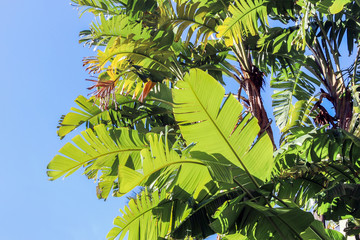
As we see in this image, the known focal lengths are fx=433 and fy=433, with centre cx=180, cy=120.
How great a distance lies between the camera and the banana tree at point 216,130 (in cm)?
400

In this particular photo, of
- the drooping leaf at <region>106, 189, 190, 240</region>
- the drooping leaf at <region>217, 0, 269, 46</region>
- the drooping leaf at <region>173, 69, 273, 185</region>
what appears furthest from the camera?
the drooping leaf at <region>217, 0, 269, 46</region>

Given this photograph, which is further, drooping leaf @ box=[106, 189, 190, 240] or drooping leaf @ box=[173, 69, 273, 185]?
drooping leaf @ box=[106, 189, 190, 240]

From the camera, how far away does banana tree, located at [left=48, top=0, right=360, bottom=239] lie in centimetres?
400

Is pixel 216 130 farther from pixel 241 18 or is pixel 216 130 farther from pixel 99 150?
pixel 241 18

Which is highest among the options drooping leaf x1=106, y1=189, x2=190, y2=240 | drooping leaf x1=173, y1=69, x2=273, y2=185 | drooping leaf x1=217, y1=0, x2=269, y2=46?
drooping leaf x1=217, y1=0, x2=269, y2=46

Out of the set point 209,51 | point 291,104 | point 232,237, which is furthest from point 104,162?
point 291,104

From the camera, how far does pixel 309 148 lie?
5332 millimetres

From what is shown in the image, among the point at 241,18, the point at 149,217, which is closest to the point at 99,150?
the point at 149,217

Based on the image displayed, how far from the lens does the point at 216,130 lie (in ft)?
13.2

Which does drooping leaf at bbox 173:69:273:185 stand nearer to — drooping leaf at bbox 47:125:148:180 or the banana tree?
the banana tree

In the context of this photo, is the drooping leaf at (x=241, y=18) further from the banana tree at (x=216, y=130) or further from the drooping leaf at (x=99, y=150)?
the drooping leaf at (x=99, y=150)

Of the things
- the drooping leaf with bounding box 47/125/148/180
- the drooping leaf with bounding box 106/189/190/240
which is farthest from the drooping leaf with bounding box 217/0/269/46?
the drooping leaf with bounding box 106/189/190/240

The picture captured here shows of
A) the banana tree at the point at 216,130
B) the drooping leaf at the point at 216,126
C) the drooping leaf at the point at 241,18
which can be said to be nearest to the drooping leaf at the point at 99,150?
the banana tree at the point at 216,130

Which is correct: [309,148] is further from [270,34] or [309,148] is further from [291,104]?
[291,104]
